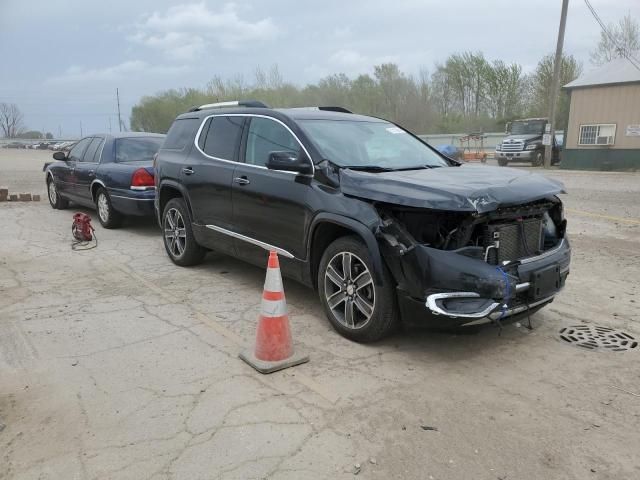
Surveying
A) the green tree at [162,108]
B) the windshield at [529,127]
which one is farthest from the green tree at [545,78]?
the green tree at [162,108]

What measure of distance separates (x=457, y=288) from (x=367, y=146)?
1846 millimetres

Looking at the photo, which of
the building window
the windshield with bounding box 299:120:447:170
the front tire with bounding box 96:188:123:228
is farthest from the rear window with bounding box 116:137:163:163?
the building window

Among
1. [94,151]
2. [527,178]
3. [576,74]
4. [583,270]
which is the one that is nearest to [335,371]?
[527,178]

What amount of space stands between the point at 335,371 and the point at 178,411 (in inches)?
43.2

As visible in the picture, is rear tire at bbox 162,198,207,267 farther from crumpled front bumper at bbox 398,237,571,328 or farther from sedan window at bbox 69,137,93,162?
sedan window at bbox 69,137,93,162

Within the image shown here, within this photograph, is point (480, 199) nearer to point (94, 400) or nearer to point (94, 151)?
point (94, 400)

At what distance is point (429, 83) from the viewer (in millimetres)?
57188

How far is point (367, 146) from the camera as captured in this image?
4.77 m

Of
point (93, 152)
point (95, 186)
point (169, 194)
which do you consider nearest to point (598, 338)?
point (169, 194)

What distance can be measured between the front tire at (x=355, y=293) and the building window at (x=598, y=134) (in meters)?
25.3

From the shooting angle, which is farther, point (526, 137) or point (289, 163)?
point (526, 137)

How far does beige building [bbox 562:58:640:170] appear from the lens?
948 inches

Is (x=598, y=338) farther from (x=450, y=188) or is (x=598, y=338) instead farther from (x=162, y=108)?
(x=162, y=108)

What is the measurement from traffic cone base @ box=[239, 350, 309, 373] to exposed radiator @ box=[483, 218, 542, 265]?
5.00ft
